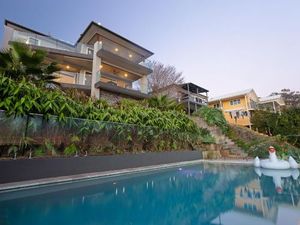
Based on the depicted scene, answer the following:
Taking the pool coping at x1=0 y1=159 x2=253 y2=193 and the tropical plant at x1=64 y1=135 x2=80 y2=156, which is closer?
the pool coping at x1=0 y1=159 x2=253 y2=193

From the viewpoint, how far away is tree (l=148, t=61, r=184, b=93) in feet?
79.0

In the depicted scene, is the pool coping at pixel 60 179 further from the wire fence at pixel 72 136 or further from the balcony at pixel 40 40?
the balcony at pixel 40 40

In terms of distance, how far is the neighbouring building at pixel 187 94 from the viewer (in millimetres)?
22758

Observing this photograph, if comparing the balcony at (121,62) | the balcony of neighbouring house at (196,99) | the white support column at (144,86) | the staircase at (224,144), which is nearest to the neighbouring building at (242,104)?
the balcony of neighbouring house at (196,99)

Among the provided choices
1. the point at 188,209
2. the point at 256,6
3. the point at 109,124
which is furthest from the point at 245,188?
the point at 256,6

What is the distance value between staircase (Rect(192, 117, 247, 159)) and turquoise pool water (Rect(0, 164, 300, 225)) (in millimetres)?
6431

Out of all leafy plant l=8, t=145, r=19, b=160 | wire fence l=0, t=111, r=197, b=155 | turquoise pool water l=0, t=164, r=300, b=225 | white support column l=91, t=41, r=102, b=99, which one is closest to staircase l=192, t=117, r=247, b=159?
wire fence l=0, t=111, r=197, b=155

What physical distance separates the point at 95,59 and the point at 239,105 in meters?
21.4

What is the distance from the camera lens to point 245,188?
498cm

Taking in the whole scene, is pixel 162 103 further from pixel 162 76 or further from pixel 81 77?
pixel 162 76

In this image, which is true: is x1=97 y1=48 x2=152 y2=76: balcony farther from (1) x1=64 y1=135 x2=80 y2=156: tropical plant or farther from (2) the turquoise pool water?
(2) the turquoise pool water

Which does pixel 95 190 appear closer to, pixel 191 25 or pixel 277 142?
pixel 277 142

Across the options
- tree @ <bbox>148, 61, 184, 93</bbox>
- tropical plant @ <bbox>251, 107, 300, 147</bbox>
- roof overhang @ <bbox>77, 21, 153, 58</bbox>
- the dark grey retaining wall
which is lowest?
the dark grey retaining wall

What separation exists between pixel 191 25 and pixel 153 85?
38.8 feet
